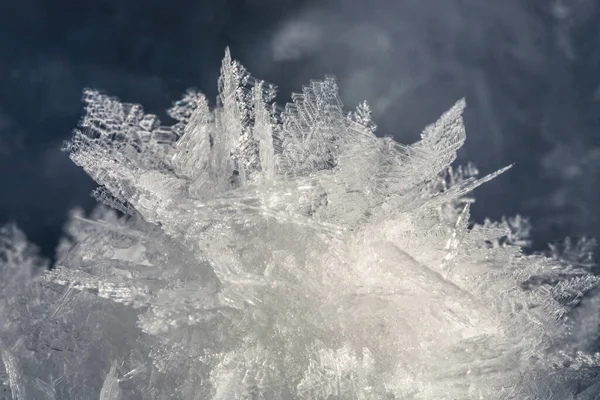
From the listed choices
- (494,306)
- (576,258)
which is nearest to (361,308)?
(494,306)

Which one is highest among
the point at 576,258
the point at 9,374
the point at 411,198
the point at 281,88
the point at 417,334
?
the point at 281,88

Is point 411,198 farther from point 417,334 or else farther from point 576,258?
point 576,258

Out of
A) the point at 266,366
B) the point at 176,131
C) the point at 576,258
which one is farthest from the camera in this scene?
the point at 576,258

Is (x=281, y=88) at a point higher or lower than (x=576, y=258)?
higher

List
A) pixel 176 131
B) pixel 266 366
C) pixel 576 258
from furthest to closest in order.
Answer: pixel 576 258 → pixel 176 131 → pixel 266 366

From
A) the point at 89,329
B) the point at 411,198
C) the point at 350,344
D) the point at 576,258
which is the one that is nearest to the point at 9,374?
the point at 89,329

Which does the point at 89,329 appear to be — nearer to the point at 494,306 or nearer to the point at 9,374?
the point at 9,374

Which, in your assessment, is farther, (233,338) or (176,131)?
(176,131)
